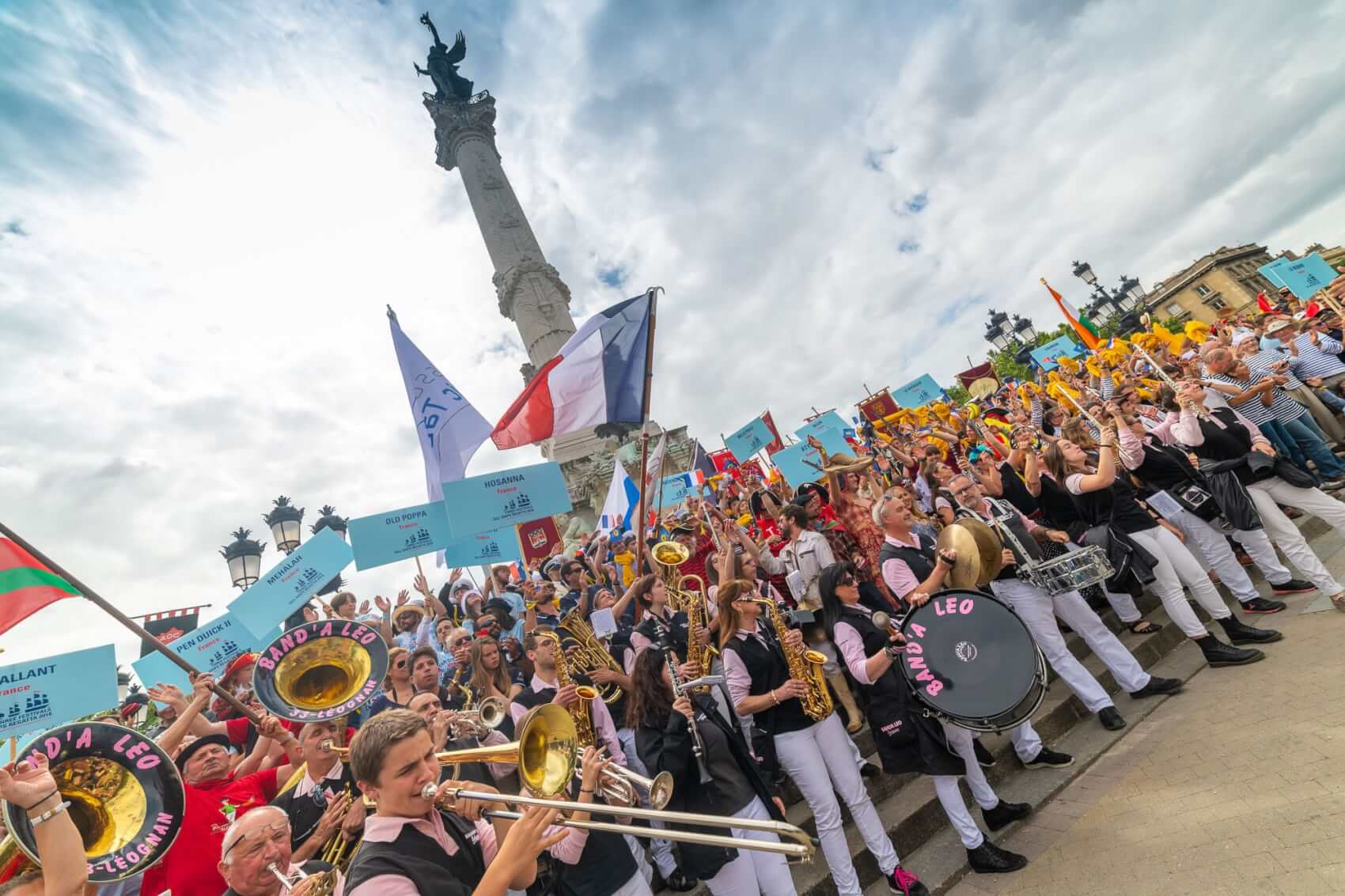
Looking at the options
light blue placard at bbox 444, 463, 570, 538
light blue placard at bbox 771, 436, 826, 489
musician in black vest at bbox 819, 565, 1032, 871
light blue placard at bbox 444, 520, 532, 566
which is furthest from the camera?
light blue placard at bbox 771, 436, 826, 489

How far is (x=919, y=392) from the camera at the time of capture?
15.0m

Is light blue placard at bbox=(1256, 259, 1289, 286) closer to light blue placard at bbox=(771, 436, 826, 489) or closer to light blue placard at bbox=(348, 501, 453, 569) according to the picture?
light blue placard at bbox=(771, 436, 826, 489)

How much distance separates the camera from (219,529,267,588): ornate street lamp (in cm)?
887

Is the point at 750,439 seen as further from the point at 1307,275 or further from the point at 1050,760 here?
the point at 1307,275

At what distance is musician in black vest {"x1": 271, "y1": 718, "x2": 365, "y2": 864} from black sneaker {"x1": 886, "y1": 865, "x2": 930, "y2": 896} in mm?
3402

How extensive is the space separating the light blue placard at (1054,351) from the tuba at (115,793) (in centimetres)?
1835

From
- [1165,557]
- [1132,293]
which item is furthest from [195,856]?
[1132,293]

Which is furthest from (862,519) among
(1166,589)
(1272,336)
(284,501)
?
(284,501)

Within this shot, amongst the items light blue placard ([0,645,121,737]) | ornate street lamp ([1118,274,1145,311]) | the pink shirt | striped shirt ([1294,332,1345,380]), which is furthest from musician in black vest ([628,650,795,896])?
ornate street lamp ([1118,274,1145,311])

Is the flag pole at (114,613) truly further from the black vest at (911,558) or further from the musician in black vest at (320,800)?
the black vest at (911,558)

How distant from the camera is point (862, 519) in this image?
7.04 meters

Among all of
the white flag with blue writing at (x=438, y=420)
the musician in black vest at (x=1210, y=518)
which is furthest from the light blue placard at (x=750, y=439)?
the musician in black vest at (x=1210, y=518)

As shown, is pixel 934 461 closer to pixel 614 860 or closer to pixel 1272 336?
pixel 1272 336

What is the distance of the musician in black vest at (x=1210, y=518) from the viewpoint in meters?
5.97
